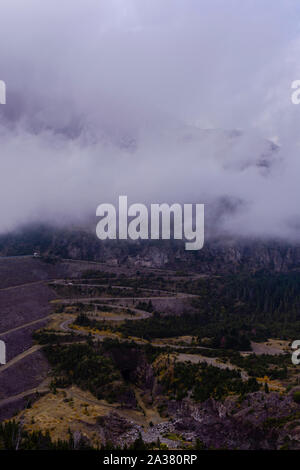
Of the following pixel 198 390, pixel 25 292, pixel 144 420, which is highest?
pixel 25 292

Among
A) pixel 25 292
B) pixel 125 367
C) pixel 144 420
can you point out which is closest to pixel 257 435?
pixel 144 420

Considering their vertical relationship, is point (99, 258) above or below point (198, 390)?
above

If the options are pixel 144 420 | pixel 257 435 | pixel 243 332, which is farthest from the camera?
pixel 243 332

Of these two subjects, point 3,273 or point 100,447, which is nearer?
point 100,447

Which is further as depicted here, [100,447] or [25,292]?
[25,292]

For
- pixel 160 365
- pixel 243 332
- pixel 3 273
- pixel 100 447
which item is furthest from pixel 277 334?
pixel 3 273

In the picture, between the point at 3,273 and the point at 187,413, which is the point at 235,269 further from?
the point at 187,413

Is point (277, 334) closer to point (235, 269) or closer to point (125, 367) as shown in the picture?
point (125, 367)

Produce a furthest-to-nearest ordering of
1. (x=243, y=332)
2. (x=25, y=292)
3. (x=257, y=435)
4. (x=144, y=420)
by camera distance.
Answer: (x=25, y=292) < (x=243, y=332) < (x=144, y=420) < (x=257, y=435)

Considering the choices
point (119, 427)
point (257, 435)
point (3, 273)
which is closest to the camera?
point (257, 435)
